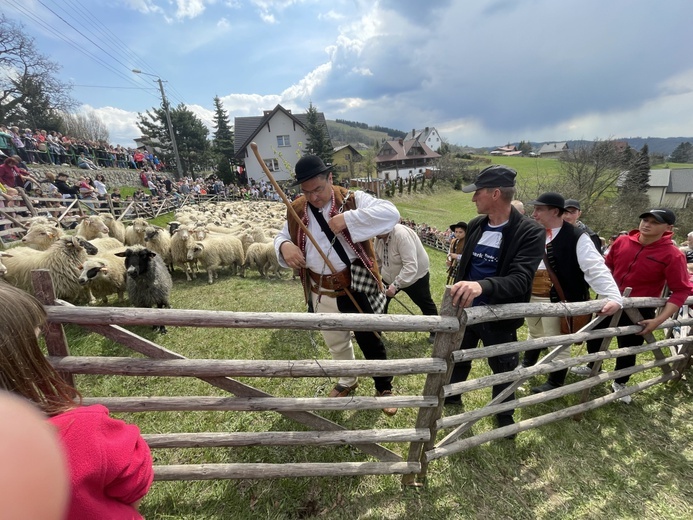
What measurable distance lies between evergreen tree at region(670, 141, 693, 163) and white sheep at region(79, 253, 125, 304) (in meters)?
113

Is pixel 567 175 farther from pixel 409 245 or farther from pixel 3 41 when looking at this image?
pixel 3 41

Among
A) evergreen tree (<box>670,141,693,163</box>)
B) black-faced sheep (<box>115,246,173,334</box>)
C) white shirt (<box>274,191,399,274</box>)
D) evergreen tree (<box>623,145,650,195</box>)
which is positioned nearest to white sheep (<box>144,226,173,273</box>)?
black-faced sheep (<box>115,246,173,334</box>)

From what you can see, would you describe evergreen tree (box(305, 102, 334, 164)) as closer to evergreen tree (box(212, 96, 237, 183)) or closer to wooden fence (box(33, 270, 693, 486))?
evergreen tree (box(212, 96, 237, 183))

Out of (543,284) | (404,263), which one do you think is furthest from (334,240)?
(543,284)

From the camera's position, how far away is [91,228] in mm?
8766

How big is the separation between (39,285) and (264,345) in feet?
10.8

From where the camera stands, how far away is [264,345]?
194 inches

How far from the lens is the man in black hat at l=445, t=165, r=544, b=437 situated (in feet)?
7.32

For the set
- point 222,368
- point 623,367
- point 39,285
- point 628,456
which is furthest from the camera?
point 623,367

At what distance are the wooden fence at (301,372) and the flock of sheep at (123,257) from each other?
3.89 m

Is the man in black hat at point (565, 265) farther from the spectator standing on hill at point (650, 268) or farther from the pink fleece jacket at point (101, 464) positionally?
the pink fleece jacket at point (101, 464)

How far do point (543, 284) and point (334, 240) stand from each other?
9.16 feet

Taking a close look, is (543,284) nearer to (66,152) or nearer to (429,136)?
(66,152)

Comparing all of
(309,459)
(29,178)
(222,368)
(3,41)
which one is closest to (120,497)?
(222,368)
